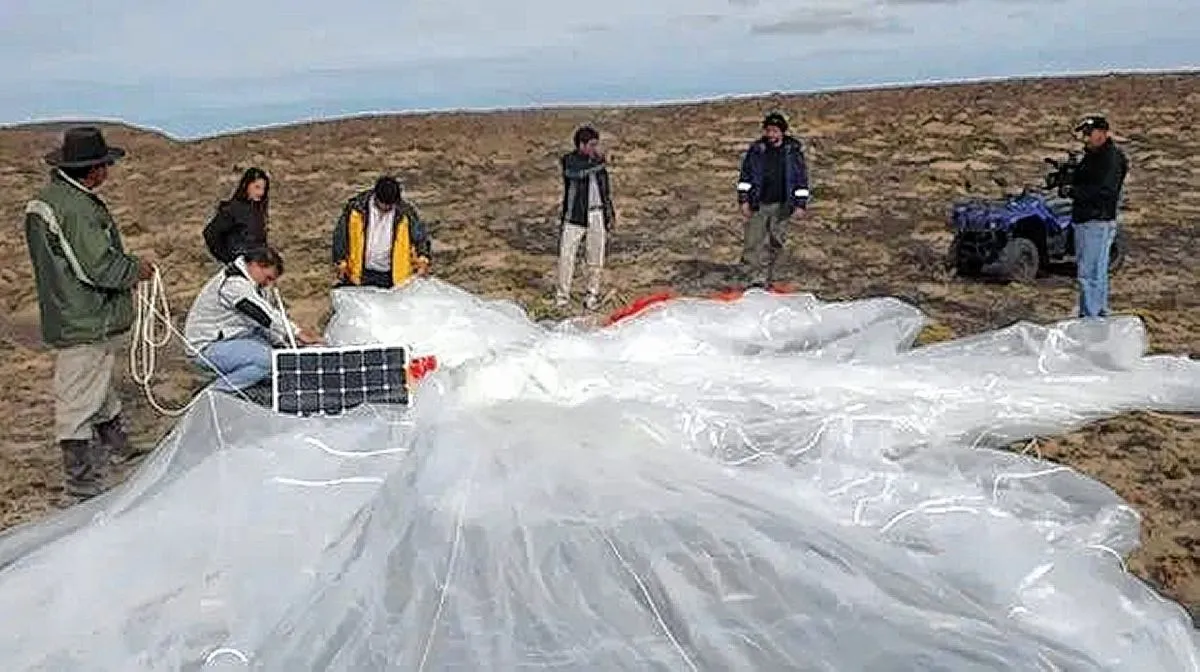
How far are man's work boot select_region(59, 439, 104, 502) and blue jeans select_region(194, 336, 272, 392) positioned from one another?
20.7 inches

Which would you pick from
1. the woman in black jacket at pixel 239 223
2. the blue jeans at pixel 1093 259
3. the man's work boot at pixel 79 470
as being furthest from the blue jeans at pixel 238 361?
the blue jeans at pixel 1093 259

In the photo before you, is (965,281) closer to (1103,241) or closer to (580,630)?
(1103,241)

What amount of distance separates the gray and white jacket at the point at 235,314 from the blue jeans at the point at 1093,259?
13.5ft

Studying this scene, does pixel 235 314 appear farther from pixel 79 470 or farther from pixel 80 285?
pixel 79 470

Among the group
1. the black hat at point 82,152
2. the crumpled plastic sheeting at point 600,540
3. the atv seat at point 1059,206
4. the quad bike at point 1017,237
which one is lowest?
the crumpled plastic sheeting at point 600,540

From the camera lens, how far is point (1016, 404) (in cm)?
456

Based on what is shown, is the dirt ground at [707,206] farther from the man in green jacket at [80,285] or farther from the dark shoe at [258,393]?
the dark shoe at [258,393]

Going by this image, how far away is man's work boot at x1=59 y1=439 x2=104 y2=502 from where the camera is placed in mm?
5121

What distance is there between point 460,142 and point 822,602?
12.6 m

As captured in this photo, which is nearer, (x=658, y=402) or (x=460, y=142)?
(x=658, y=402)

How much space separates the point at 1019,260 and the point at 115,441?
5.30 meters

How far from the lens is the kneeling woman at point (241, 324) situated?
5.10 m

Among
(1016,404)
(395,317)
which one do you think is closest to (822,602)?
(1016,404)

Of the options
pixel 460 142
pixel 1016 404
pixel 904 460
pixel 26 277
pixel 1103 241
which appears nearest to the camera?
pixel 904 460
